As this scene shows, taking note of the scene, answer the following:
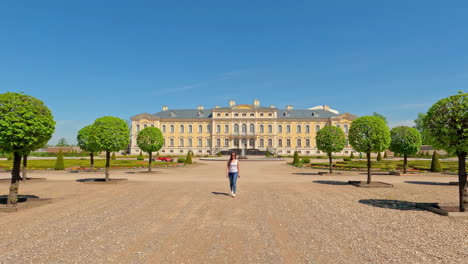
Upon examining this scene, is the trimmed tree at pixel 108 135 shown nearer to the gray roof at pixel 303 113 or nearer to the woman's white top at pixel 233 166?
the woman's white top at pixel 233 166

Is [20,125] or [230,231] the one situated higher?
[20,125]

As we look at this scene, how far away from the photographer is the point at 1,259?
441 cm

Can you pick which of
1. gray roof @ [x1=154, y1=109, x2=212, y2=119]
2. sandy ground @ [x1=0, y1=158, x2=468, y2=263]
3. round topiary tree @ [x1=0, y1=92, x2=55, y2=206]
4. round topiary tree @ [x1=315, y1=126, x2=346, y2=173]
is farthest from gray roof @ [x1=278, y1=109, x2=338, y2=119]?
round topiary tree @ [x1=0, y1=92, x2=55, y2=206]

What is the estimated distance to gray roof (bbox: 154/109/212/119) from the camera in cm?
6738

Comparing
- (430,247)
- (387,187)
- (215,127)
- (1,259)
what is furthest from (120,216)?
(215,127)

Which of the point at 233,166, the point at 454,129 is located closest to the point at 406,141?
the point at 454,129

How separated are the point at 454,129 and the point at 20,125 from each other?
13004mm

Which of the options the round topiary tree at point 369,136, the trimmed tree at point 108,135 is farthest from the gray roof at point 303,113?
the trimmed tree at point 108,135

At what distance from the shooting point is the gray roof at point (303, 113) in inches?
2601

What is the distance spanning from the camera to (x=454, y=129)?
734 centimetres

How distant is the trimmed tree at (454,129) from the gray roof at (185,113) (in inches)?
2398

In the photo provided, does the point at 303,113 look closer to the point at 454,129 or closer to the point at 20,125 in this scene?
the point at 454,129

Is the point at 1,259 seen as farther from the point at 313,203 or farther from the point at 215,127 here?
the point at 215,127

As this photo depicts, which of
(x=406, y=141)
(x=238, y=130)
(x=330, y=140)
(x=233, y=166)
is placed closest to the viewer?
(x=233, y=166)
